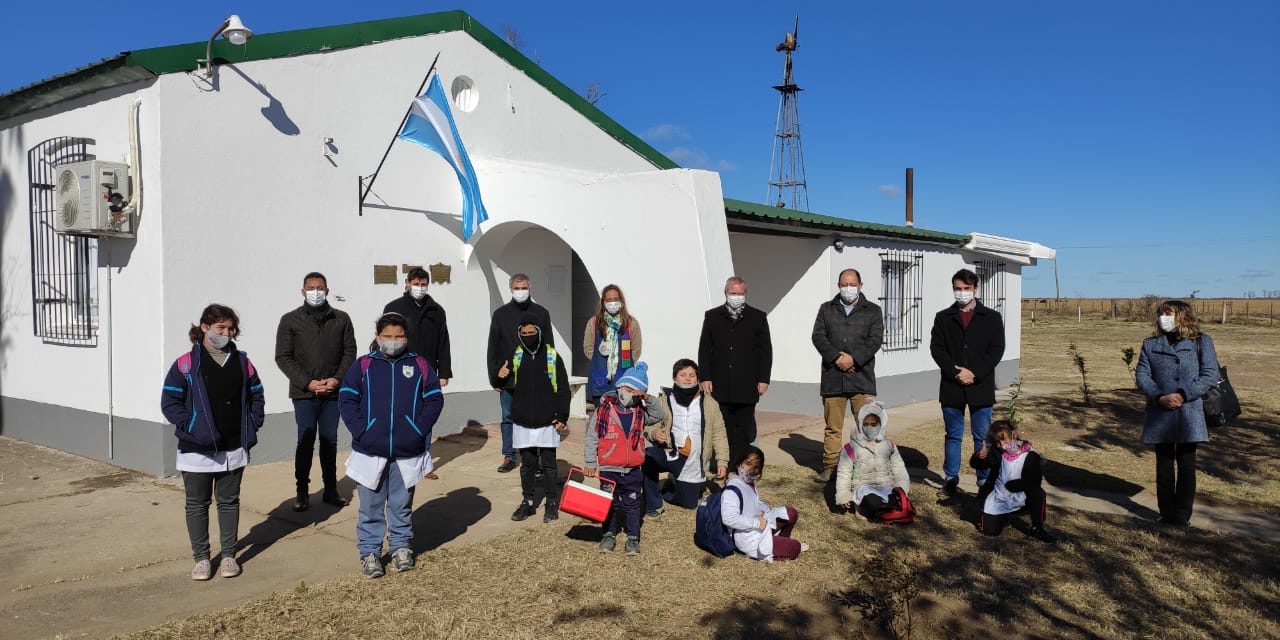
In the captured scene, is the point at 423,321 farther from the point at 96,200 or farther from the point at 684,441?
the point at 96,200

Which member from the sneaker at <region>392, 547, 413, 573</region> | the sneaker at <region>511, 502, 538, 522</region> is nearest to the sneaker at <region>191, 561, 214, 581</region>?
the sneaker at <region>392, 547, 413, 573</region>

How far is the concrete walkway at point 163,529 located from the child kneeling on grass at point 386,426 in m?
0.46

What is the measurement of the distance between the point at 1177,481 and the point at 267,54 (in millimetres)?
8038

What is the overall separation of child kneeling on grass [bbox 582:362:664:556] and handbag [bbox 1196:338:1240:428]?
12.5ft

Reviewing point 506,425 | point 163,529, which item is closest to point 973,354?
point 506,425

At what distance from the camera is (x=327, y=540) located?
5.53 meters

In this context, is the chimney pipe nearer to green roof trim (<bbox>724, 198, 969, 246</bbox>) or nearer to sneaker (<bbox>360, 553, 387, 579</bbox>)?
green roof trim (<bbox>724, 198, 969, 246</bbox>)

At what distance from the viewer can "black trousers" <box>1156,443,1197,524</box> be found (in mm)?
5938

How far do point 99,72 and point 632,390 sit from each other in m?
5.32

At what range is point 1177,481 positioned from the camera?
6066 millimetres

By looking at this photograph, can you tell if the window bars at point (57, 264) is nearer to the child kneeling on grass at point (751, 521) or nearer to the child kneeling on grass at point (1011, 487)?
the child kneeling on grass at point (751, 521)

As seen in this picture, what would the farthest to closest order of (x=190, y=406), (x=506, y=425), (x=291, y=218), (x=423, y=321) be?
(x=291, y=218) → (x=506, y=425) → (x=423, y=321) → (x=190, y=406)

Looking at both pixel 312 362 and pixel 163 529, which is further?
pixel 312 362

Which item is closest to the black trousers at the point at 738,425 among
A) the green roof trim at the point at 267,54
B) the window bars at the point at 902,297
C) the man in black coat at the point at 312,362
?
the man in black coat at the point at 312,362
